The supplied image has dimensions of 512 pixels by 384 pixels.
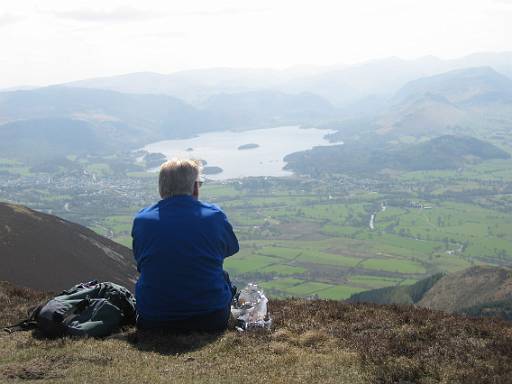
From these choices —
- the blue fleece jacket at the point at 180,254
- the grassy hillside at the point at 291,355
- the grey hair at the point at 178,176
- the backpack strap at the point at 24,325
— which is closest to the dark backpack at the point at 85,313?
the backpack strap at the point at 24,325

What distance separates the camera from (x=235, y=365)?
915 cm

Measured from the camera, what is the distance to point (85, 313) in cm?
1114

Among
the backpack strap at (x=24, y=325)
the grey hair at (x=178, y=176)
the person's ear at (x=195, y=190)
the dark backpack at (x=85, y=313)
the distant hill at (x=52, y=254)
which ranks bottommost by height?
the distant hill at (x=52, y=254)

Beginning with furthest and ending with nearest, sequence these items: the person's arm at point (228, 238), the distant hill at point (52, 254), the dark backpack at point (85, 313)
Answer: the distant hill at point (52, 254), the dark backpack at point (85, 313), the person's arm at point (228, 238)

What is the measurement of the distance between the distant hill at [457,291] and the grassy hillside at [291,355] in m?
47.1

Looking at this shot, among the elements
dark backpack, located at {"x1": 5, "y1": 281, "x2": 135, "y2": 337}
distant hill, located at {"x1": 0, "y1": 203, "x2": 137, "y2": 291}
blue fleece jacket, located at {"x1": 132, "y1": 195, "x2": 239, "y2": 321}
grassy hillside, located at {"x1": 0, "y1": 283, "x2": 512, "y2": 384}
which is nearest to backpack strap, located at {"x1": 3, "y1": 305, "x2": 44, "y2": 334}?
dark backpack, located at {"x1": 5, "y1": 281, "x2": 135, "y2": 337}

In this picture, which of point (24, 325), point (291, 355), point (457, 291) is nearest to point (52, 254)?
point (24, 325)

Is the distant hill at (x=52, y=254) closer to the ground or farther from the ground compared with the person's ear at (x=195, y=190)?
closer to the ground

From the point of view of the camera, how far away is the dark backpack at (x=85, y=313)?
1080cm

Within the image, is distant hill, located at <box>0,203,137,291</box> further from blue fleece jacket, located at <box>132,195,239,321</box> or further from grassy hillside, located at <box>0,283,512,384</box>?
blue fleece jacket, located at <box>132,195,239,321</box>

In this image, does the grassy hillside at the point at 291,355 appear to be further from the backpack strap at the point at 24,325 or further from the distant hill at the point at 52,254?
the distant hill at the point at 52,254

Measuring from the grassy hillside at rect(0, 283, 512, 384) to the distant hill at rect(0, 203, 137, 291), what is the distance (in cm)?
2779

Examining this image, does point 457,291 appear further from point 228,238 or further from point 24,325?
point 24,325

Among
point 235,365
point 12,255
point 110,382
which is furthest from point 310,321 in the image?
point 12,255
